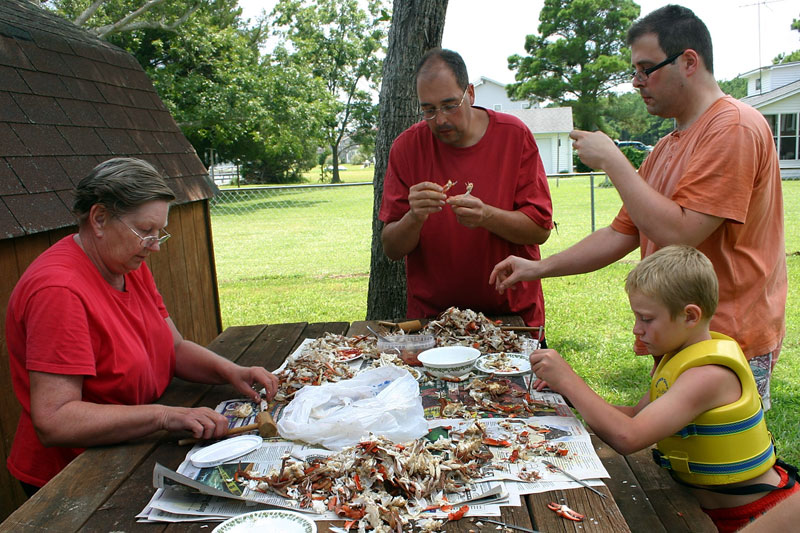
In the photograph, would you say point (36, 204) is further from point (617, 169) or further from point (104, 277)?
point (617, 169)

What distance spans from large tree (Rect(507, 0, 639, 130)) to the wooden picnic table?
39.6 metres

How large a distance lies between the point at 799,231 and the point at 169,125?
1115cm

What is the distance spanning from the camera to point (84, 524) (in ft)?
4.90

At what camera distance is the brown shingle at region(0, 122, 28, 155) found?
3426mm

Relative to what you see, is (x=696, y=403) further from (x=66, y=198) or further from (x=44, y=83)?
(x=44, y=83)

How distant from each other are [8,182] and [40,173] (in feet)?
1.02

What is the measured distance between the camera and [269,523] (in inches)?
56.2

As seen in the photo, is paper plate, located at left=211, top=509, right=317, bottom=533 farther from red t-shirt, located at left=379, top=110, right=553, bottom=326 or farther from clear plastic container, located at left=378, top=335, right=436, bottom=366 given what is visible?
red t-shirt, located at left=379, top=110, right=553, bottom=326

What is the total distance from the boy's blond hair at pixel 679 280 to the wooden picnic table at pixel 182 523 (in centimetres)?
58

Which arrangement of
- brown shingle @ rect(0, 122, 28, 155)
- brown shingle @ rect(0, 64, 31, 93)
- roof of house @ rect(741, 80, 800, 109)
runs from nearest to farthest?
brown shingle @ rect(0, 122, 28, 155), brown shingle @ rect(0, 64, 31, 93), roof of house @ rect(741, 80, 800, 109)

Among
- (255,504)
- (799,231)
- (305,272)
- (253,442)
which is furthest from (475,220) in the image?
(799,231)

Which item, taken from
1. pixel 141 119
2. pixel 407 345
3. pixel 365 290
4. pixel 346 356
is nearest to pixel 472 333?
pixel 407 345

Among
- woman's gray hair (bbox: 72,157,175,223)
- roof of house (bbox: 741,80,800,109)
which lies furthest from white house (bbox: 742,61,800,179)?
woman's gray hair (bbox: 72,157,175,223)

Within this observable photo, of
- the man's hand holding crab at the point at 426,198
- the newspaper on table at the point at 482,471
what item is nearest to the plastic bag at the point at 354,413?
the newspaper on table at the point at 482,471
